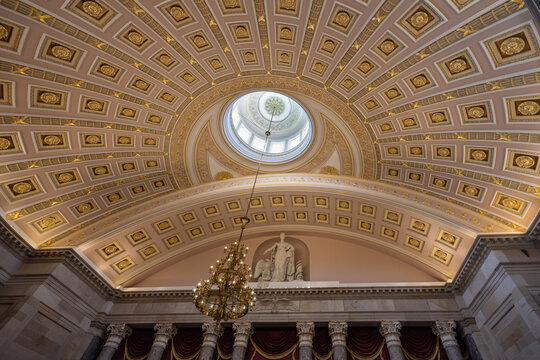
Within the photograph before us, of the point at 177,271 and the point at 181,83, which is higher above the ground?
the point at 181,83

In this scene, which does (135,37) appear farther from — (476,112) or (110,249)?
(476,112)

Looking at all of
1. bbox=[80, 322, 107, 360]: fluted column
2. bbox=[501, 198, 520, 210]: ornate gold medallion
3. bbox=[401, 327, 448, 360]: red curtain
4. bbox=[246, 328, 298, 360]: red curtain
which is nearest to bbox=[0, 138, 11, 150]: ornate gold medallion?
bbox=[80, 322, 107, 360]: fluted column

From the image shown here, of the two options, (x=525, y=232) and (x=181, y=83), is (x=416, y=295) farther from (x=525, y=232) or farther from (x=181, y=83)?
(x=181, y=83)

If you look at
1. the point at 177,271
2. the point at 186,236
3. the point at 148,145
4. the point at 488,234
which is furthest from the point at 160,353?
the point at 488,234

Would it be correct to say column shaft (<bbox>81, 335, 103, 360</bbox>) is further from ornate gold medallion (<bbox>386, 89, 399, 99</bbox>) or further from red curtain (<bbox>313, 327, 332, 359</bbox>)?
ornate gold medallion (<bbox>386, 89, 399, 99</bbox>)

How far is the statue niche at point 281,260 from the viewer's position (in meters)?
11.1

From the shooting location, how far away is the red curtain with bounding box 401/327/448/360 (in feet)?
28.8

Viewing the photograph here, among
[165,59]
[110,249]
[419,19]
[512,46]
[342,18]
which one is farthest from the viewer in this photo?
[110,249]

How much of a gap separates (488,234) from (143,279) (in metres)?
11.6

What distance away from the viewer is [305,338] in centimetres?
919

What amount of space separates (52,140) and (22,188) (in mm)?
1728

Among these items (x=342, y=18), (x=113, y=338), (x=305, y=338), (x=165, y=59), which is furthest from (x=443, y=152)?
(x=113, y=338)

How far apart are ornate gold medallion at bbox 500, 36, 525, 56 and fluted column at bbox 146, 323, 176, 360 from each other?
11333 millimetres

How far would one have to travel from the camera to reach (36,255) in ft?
30.7
